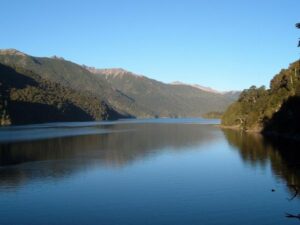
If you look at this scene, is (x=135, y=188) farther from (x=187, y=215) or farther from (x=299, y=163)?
(x=299, y=163)

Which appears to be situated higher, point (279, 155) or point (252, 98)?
point (252, 98)

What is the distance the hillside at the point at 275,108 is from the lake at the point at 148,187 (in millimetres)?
29044

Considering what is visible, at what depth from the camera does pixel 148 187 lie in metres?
53.8

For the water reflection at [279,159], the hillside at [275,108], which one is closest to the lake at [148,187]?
the water reflection at [279,159]

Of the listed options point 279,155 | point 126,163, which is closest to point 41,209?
point 126,163

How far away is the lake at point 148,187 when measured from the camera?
39875 mm

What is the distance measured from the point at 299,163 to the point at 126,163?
2990 cm

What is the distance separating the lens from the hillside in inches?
4660

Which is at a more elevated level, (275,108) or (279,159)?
(275,108)

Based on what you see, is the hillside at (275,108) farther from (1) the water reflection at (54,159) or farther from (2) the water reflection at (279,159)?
(1) the water reflection at (54,159)

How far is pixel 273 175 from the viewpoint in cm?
6109

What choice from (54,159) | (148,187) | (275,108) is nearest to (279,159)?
(148,187)

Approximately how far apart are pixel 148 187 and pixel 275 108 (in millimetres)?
94067

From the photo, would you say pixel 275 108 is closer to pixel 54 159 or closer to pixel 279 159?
pixel 279 159
